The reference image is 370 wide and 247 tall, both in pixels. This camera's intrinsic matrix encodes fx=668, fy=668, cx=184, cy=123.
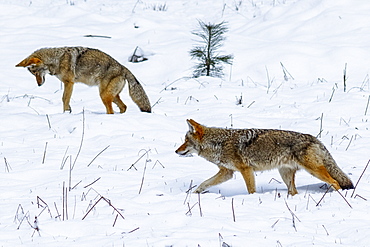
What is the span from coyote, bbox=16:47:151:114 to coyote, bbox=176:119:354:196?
4.27 meters

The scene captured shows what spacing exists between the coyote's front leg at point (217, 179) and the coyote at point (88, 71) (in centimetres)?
458

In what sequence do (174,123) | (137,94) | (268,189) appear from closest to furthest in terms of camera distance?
(268,189)
(174,123)
(137,94)

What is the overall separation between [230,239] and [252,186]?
234 cm

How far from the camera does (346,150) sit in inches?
375

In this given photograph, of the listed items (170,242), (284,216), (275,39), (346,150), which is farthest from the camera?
(275,39)

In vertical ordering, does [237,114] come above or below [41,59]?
below

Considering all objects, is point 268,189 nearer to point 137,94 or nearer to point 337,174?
point 337,174

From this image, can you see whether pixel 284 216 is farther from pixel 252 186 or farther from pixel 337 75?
pixel 337 75

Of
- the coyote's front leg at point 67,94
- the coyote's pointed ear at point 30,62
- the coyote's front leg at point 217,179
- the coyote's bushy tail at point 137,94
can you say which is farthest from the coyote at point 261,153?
the coyote's pointed ear at point 30,62

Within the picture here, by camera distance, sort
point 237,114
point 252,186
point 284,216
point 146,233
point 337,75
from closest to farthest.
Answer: point 146,233
point 284,216
point 252,186
point 237,114
point 337,75

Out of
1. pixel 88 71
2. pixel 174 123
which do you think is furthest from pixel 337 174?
pixel 88 71

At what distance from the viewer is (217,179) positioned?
764 cm

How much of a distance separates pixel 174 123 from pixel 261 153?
13.4 feet

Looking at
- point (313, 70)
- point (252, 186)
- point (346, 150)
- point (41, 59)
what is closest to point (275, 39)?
point (313, 70)
